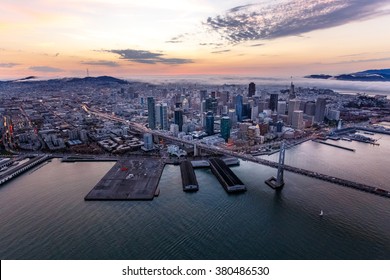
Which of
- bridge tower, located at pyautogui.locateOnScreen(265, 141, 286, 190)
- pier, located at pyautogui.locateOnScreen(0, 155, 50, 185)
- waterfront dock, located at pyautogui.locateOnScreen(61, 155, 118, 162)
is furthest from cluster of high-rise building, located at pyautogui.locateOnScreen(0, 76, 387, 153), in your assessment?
bridge tower, located at pyautogui.locateOnScreen(265, 141, 286, 190)

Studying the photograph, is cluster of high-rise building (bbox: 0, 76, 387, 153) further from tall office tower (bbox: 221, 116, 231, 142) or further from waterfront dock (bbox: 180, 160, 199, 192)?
waterfront dock (bbox: 180, 160, 199, 192)

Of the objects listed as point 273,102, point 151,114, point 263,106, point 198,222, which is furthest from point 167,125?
point 273,102

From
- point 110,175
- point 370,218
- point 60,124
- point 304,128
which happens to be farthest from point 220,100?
point 370,218

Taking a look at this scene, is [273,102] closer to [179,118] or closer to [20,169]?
[179,118]

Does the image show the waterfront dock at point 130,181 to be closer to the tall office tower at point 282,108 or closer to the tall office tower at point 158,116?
the tall office tower at point 158,116

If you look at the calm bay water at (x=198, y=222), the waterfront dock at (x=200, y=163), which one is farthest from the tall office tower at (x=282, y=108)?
the waterfront dock at (x=200, y=163)
